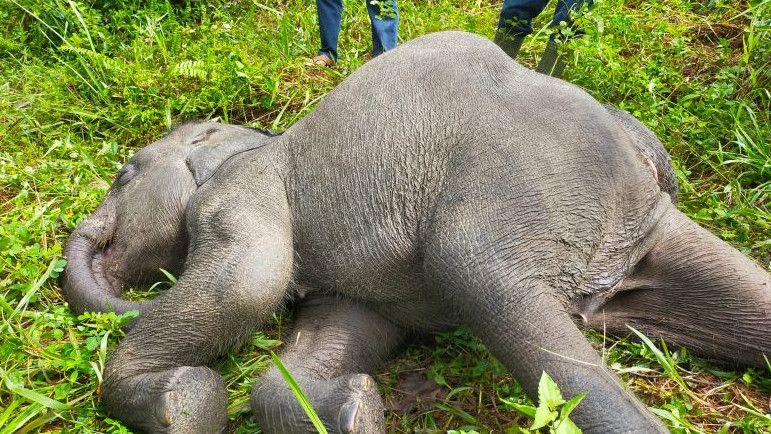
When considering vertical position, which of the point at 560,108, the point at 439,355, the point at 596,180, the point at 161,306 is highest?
the point at 560,108

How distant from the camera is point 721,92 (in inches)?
180

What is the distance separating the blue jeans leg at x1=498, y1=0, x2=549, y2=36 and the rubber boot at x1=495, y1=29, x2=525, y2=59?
1.1 inches

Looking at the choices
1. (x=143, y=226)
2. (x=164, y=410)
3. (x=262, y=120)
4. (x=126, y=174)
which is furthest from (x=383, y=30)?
(x=164, y=410)

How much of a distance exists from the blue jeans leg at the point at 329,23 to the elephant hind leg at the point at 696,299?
3.47 meters

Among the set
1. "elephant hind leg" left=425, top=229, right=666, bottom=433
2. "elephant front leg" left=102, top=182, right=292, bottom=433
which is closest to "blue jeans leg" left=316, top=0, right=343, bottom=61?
"elephant front leg" left=102, top=182, right=292, bottom=433

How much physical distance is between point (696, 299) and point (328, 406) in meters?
1.60

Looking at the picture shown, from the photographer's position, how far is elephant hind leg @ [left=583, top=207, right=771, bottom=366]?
3078mm

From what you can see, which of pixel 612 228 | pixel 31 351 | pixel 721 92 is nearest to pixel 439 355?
pixel 612 228

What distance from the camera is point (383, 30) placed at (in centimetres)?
576

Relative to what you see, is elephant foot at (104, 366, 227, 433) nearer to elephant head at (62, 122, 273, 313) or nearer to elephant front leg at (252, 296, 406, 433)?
elephant front leg at (252, 296, 406, 433)

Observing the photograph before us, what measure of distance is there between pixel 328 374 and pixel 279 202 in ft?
2.59

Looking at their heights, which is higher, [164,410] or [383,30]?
[383,30]

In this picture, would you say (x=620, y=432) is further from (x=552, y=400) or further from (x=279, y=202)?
(x=279, y=202)

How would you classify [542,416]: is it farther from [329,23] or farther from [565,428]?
[329,23]
